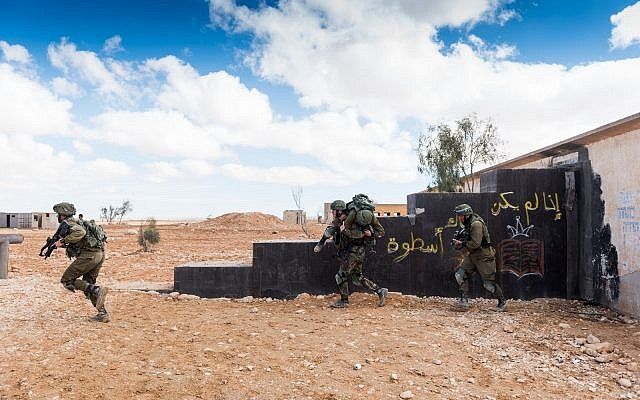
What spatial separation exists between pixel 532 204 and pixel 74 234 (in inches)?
261

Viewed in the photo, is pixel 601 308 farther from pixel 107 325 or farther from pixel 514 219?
pixel 107 325

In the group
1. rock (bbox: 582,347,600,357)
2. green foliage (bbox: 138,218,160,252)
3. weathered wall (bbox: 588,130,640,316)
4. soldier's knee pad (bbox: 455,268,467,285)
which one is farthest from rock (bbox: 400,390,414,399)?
green foliage (bbox: 138,218,160,252)

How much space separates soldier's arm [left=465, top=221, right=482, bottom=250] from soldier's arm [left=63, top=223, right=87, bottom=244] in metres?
5.03

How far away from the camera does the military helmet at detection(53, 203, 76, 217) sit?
5.62 m

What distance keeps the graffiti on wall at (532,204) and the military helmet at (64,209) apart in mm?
6051

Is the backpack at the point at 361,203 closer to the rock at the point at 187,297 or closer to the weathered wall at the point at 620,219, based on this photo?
the rock at the point at 187,297

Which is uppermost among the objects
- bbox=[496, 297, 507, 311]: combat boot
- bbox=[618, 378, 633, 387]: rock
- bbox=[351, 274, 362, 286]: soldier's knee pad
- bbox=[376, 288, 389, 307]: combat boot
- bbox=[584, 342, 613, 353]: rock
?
bbox=[351, 274, 362, 286]: soldier's knee pad

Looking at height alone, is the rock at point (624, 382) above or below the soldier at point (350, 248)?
below

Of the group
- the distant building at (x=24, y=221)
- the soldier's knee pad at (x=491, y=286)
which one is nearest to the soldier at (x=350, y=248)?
the soldier's knee pad at (x=491, y=286)

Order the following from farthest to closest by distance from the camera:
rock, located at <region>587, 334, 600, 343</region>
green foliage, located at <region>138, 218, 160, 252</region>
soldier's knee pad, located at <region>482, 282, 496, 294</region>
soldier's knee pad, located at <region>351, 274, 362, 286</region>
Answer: green foliage, located at <region>138, 218, 160, 252</region> → soldier's knee pad, located at <region>351, 274, 362, 286</region> → soldier's knee pad, located at <region>482, 282, 496, 294</region> → rock, located at <region>587, 334, 600, 343</region>

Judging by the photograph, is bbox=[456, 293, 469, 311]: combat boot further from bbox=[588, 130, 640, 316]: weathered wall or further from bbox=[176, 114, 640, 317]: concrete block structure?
bbox=[588, 130, 640, 316]: weathered wall

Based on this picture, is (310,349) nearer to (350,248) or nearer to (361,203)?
(350,248)

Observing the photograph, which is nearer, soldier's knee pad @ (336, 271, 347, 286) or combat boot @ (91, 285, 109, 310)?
combat boot @ (91, 285, 109, 310)

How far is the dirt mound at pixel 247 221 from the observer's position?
3951cm
